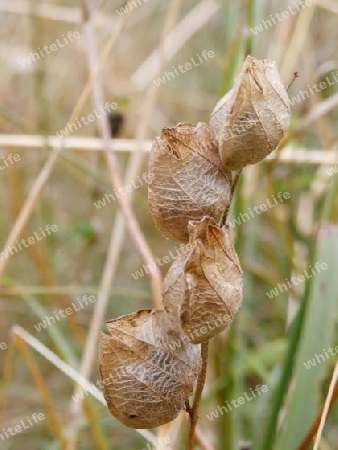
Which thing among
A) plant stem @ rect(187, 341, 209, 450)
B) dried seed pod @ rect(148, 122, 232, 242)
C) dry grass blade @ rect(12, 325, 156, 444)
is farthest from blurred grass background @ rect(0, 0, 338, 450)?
dried seed pod @ rect(148, 122, 232, 242)

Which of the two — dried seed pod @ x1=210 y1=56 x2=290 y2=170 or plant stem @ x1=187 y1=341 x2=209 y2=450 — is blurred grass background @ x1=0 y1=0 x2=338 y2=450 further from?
dried seed pod @ x1=210 y1=56 x2=290 y2=170

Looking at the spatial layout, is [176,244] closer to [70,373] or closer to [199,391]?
[70,373]

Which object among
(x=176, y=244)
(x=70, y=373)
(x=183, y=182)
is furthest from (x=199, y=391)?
(x=176, y=244)

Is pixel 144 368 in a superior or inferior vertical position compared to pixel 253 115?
inferior

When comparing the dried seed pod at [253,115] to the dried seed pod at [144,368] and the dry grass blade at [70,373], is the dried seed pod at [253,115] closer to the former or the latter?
the dried seed pod at [144,368]

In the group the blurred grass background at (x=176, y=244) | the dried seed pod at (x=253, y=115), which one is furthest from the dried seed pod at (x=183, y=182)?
the blurred grass background at (x=176, y=244)

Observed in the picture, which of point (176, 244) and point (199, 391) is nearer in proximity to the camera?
point (199, 391)
